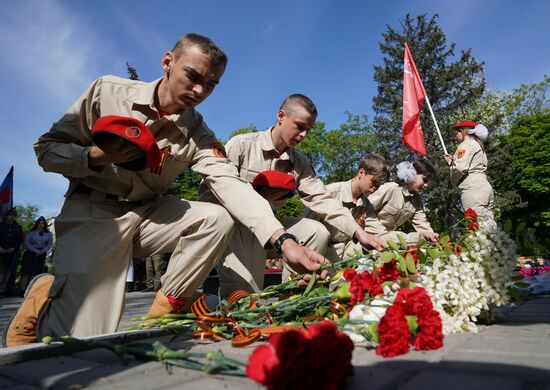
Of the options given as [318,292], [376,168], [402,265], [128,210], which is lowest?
[318,292]

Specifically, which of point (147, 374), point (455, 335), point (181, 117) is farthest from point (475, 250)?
point (181, 117)

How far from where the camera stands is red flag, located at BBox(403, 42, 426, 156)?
9109mm

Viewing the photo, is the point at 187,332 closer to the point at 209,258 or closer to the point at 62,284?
the point at 209,258

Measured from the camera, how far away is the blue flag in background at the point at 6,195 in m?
11.0

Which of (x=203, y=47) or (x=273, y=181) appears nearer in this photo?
(x=203, y=47)

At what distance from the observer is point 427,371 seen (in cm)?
130

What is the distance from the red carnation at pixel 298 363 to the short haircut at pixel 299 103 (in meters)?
3.23

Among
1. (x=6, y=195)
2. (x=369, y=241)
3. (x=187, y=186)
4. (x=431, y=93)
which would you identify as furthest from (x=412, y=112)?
(x=187, y=186)

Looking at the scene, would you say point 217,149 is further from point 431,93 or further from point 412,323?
point 431,93

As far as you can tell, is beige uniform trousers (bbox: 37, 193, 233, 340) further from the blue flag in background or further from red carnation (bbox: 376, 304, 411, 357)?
the blue flag in background

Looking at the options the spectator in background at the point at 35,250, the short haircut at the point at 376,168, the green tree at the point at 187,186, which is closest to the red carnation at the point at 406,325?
the short haircut at the point at 376,168

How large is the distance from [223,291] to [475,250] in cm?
227

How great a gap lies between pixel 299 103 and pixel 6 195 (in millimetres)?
10207

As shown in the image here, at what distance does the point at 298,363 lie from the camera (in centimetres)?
103
